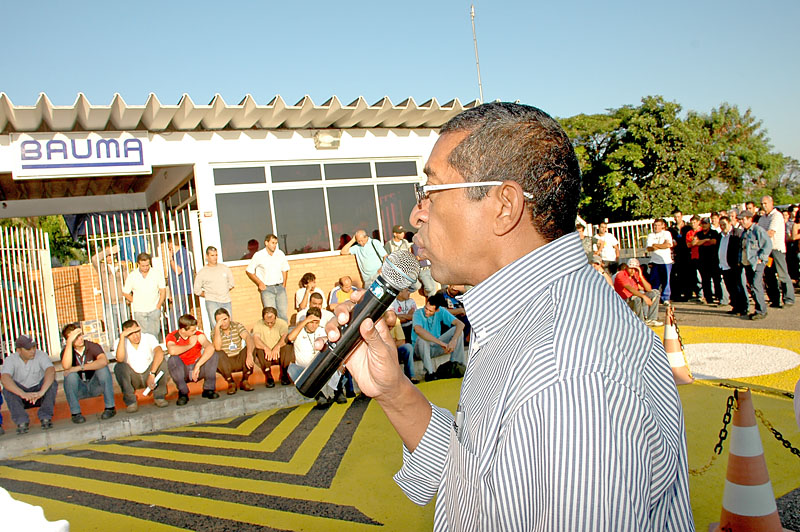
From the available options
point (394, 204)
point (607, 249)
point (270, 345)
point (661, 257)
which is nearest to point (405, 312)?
point (270, 345)

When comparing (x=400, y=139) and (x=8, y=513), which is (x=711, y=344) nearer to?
(x=400, y=139)

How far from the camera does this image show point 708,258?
1267 cm

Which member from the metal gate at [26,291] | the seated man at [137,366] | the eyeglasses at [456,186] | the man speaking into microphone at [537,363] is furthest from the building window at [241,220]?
the eyeglasses at [456,186]

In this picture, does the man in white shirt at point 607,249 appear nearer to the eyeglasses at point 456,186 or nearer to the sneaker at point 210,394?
the sneaker at point 210,394

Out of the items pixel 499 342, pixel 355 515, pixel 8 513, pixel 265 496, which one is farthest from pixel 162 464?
pixel 499 342

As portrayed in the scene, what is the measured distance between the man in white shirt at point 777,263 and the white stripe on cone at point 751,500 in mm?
9595

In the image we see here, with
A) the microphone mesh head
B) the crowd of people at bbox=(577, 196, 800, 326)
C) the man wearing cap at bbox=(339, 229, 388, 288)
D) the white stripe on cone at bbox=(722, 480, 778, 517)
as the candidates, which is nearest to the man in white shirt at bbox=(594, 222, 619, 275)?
the crowd of people at bbox=(577, 196, 800, 326)

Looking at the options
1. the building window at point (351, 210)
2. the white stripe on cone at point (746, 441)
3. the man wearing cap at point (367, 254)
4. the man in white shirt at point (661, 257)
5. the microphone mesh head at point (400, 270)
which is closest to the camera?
the microphone mesh head at point (400, 270)

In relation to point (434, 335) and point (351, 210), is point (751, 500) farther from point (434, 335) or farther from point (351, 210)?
point (351, 210)

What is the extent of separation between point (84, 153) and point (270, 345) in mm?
5086

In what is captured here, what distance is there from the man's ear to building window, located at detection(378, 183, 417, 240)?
12088 mm

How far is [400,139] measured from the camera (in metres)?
13.7

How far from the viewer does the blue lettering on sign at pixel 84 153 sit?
10383 mm

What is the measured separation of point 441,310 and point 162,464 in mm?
4813
